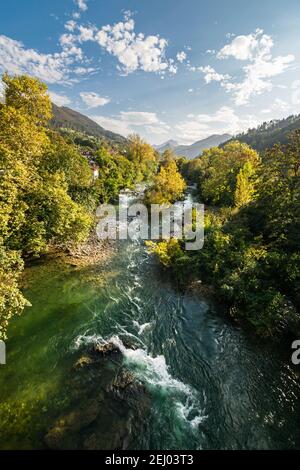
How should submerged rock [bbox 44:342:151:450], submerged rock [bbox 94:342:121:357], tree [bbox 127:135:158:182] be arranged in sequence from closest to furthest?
submerged rock [bbox 44:342:151:450] < submerged rock [bbox 94:342:121:357] < tree [bbox 127:135:158:182]

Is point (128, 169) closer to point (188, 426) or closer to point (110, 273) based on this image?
point (110, 273)

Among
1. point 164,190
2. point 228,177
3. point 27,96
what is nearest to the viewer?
point 27,96

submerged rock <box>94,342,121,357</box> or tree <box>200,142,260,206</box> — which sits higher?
tree <box>200,142,260,206</box>

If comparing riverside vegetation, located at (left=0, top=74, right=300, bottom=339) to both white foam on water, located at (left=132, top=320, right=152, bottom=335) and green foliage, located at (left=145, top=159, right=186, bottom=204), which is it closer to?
white foam on water, located at (left=132, top=320, right=152, bottom=335)

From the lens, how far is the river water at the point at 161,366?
8148 mm

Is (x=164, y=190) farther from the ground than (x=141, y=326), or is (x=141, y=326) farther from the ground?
(x=164, y=190)

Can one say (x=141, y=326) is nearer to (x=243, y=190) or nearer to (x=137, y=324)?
(x=137, y=324)

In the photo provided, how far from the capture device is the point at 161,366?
10766mm

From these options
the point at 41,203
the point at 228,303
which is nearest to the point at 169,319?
the point at 228,303

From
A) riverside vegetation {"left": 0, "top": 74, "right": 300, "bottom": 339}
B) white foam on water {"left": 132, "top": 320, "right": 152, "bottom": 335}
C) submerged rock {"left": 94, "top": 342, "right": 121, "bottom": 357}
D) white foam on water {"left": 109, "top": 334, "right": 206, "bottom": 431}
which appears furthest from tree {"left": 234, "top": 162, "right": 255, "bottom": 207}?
submerged rock {"left": 94, "top": 342, "right": 121, "bottom": 357}

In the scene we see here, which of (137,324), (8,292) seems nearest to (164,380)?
(137,324)

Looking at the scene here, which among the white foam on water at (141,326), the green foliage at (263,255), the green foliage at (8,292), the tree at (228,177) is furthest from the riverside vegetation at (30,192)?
the tree at (228,177)

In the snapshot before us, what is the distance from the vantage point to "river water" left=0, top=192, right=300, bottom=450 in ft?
26.7
